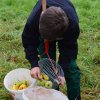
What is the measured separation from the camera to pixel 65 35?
3.39m

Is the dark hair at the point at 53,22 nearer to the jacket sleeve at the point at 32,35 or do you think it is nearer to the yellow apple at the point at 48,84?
the jacket sleeve at the point at 32,35

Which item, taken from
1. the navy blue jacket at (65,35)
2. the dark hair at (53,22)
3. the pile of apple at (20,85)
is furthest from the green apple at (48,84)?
the dark hair at (53,22)

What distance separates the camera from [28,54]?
11.8 feet

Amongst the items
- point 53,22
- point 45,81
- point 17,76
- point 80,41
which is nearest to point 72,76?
point 45,81

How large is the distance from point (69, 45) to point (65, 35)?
0.18 metres

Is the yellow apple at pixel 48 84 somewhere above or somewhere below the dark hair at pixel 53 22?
Result: below

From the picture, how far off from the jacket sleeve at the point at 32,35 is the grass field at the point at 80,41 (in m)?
0.96

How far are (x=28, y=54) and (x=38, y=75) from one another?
0.83 feet

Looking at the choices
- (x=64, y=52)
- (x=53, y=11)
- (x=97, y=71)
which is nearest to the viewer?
(x=53, y=11)

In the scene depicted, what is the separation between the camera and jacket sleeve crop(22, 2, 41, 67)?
3370 millimetres

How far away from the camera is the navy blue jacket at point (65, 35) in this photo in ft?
11.0

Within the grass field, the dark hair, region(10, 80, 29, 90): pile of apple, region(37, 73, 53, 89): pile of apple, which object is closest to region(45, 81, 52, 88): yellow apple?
region(37, 73, 53, 89): pile of apple

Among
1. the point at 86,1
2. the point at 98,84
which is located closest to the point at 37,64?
the point at 98,84

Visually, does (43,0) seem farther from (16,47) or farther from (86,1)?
(86,1)
